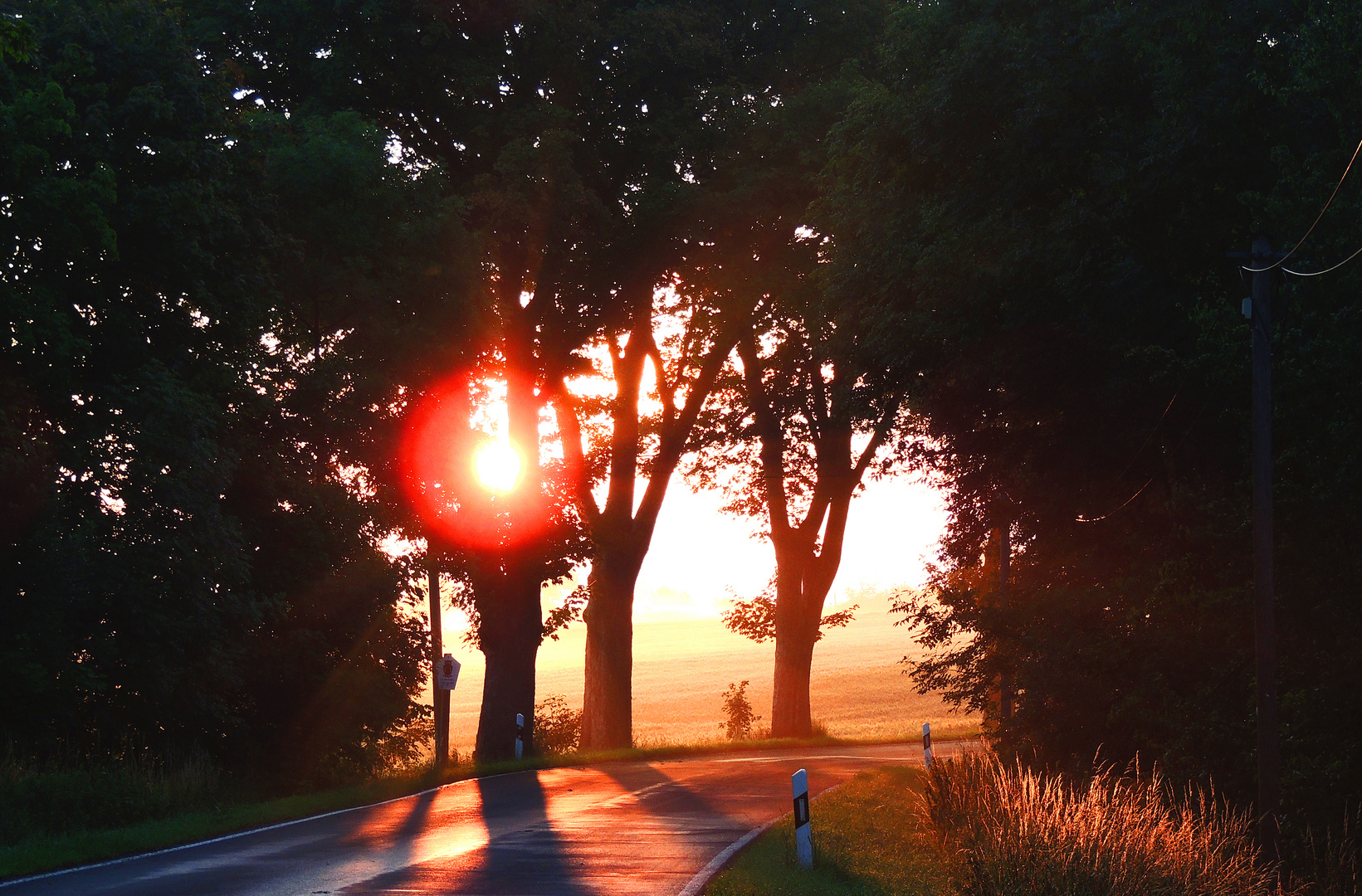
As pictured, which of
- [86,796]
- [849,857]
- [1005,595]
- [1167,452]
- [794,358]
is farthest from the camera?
[794,358]

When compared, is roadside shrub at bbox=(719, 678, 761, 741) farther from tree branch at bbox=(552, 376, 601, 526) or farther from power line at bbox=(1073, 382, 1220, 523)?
power line at bbox=(1073, 382, 1220, 523)

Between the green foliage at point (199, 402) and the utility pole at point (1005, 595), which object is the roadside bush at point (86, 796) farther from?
the utility pole at point (1005, 595)

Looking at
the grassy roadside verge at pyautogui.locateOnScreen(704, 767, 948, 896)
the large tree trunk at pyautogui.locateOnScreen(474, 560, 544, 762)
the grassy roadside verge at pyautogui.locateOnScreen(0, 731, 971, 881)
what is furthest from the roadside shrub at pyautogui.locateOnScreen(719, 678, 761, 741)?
the grassy roadside verge at pyautogui.locateOnScreen(704, 767, 948, 896)

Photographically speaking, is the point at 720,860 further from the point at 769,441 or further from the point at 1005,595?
the point at 769,441

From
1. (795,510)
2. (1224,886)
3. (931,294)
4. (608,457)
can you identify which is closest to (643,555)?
(608,457)

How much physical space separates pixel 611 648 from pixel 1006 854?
76.8ft

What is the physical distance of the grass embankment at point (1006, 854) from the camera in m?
9.64

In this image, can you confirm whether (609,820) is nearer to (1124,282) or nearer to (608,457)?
(1124,282)

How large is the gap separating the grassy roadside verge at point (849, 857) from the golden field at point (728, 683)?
47.0 ft

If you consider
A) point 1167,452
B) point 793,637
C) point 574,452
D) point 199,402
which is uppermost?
point 574,452

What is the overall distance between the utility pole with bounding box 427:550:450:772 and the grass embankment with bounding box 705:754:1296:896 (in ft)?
38.8

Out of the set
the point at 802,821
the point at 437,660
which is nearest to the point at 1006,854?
the point at 802,821

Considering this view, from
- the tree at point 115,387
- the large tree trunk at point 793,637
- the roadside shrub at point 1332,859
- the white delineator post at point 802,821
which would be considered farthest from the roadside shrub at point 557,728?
the white delineator post at point 802,821

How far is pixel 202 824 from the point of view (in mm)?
14617
